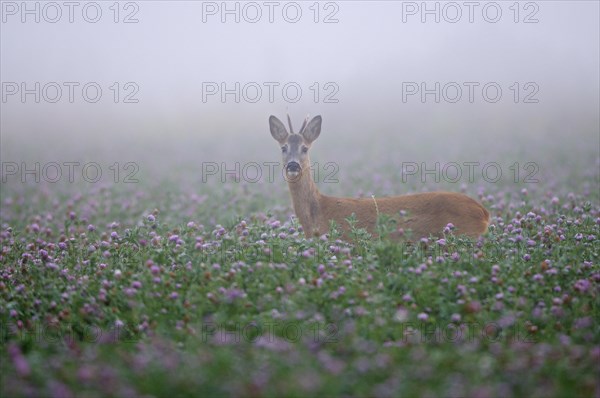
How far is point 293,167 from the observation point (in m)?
8.47

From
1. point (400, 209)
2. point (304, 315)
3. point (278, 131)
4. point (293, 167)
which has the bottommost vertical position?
point (304, 315)

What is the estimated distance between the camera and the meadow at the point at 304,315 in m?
4.00

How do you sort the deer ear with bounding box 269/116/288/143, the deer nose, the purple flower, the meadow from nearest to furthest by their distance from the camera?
1. the meadow
2. the purple flower
3. the deer nose
4. the deer ear with bounding box 269/116/288/143

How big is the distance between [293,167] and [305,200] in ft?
1.45

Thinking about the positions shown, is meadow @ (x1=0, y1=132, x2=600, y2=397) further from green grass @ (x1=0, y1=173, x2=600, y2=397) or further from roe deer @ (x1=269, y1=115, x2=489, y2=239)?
roe deer @ (x1=269, y1=115, x2=489, y2=239)

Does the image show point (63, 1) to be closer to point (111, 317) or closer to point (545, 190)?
point (545, 190)

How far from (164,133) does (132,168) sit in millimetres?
8761

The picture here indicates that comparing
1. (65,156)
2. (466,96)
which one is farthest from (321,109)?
(65,156)

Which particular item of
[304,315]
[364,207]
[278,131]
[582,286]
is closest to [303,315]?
[304,315]

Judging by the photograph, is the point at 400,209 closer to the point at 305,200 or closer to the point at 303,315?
the point at 305,200

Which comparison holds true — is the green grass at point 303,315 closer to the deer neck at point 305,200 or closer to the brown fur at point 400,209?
the brown fur at point 400,209

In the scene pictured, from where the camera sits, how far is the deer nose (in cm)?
845

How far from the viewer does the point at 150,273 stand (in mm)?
5824

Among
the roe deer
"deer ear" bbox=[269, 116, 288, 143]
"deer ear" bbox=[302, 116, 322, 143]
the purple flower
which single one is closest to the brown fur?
the roe deer
